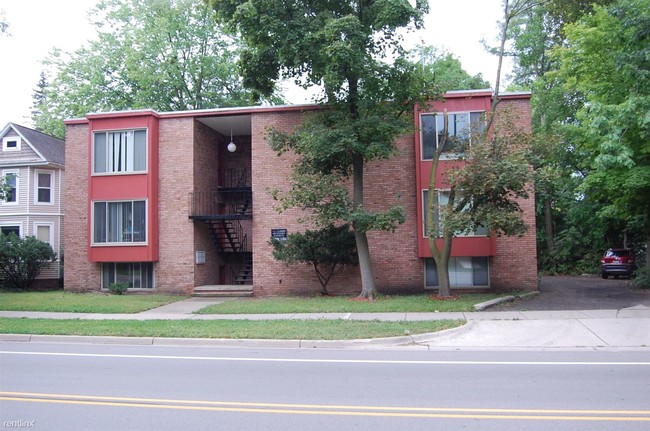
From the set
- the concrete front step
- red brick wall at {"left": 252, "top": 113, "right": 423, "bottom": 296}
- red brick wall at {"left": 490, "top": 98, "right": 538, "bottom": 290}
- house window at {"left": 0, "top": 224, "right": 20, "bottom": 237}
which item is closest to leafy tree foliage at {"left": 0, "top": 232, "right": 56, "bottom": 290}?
house window at {"left": 0, "top": 224, "right": 20, "bottom": 237}

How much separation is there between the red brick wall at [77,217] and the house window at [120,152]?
766mm

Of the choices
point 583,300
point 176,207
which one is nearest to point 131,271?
point 176,207

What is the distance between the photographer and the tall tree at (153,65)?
1272 inches

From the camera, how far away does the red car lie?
86.8ft

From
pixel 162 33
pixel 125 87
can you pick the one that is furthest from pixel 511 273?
pixel 125 87

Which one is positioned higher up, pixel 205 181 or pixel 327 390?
pixel 205 181

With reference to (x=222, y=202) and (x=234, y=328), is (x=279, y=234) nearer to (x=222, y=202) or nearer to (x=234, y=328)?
(x=222, y=202)

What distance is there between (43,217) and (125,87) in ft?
38.2

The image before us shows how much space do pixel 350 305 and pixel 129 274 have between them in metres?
10.7

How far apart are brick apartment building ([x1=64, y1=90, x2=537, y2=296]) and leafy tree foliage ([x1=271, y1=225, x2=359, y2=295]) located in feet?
3.58

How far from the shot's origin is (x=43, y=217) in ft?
87.0

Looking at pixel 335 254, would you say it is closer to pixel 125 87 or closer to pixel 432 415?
pixel 432 415

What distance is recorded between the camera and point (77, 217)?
70.0 feet

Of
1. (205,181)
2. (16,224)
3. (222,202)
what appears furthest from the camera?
(16,224)
